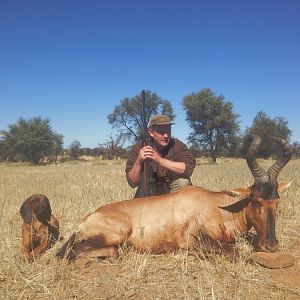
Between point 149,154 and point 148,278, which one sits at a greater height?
point 149,154

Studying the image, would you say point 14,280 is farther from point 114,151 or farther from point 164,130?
point 114,151

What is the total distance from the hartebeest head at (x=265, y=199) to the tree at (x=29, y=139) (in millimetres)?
46535

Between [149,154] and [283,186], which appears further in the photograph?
[149,154]

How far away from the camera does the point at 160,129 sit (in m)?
6.34

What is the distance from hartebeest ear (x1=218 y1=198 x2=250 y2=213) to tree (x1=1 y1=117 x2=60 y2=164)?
46152mm

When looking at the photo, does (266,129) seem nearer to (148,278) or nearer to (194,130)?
(194,130)

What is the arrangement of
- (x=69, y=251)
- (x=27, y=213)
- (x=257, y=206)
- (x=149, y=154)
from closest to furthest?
(x=257, y=206) → (x=69, y=251) → (x=27, y=213) → (x=149, y=154)

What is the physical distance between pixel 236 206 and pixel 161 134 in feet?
5.73

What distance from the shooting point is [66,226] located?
6.75 m

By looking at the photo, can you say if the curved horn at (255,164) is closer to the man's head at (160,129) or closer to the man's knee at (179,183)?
the man's knee at (179,183)

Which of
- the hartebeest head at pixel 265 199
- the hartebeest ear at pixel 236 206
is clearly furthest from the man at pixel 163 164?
the hartebeest head at pixel 265 199

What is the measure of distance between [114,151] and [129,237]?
5172 cm

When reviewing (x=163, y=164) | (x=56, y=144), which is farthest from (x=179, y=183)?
(x=56, y=144)

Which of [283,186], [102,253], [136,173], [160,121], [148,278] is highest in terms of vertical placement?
[160,121]
